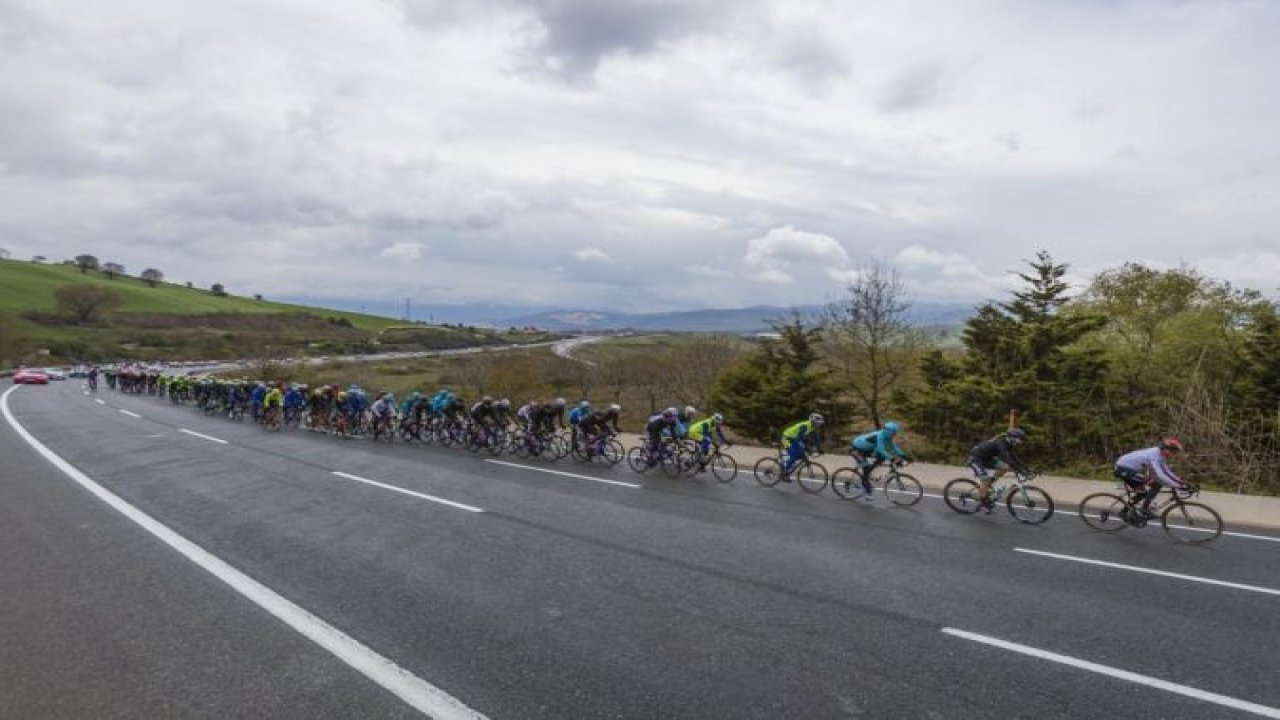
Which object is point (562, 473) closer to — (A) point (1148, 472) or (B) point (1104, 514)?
(B) point (1104, 514)

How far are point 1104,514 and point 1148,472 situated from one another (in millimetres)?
842

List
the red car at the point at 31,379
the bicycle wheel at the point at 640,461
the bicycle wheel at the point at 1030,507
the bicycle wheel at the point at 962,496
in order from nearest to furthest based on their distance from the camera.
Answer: the bicycle wheel at the point at 1030,507 < the bicycle wheel at the point at 962,496 < the bicycle wheel at the point at 640,461 < the red car at the point at 31,379

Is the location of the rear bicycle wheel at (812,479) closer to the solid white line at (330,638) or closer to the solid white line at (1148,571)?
the solid white line at (1148,571)

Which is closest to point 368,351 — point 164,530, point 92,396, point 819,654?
point 92,396

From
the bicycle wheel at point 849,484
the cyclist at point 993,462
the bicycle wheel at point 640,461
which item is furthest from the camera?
the bicycle wheel at point 640,461

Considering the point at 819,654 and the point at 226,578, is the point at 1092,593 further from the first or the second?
the point at 226,578

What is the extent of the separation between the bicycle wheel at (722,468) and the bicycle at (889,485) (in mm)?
2221

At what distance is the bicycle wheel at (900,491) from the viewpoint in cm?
1233

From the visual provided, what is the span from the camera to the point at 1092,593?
7.34 meters

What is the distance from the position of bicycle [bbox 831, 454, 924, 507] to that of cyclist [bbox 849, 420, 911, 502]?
0.15 m

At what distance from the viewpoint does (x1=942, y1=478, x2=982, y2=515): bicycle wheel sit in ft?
38.0

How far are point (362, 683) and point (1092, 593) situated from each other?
22.8ft

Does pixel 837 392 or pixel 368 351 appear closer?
pixel 837 392

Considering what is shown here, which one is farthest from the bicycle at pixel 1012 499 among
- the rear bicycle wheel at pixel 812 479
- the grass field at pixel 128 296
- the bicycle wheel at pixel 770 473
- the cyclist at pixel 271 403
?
the grass field at pixel 128 296
